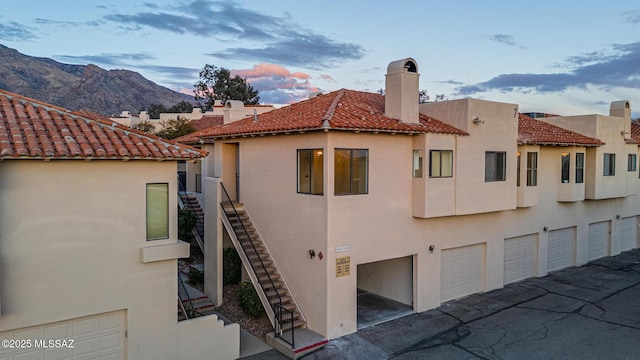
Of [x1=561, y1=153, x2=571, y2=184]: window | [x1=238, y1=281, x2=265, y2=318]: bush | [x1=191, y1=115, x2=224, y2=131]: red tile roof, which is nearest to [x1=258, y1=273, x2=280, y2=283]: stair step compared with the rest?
[x1=238, y1=281, x2=265, y2=318]: bush

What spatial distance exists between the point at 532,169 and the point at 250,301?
44.1ft

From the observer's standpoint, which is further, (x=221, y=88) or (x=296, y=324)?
(x=221, y=88)

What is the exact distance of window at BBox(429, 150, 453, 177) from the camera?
15.7m

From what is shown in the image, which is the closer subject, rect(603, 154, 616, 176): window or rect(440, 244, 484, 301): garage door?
rect(440, 244, 484, 301): garage door

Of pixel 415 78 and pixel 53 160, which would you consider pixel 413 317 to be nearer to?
pixel 415 78

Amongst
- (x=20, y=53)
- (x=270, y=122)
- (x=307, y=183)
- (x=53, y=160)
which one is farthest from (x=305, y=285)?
(x=20, y=53)

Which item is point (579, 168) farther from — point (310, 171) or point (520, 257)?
point (310, 171)

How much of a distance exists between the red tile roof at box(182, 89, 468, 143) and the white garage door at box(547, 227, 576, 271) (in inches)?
386

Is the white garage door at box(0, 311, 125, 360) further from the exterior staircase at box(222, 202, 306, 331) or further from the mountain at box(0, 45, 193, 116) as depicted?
the mountain at box(0, 45, 193, 116)

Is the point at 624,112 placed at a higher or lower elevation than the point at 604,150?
higher

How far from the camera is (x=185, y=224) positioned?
20.9m

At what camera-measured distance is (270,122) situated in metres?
16.2

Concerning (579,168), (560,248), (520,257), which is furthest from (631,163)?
(520,257)

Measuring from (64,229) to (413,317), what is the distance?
1125cm
